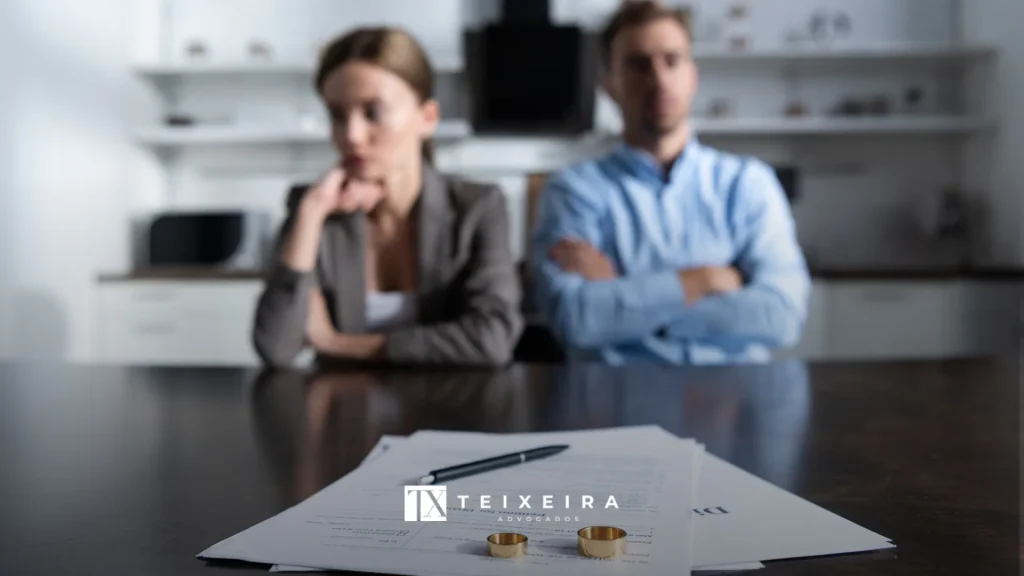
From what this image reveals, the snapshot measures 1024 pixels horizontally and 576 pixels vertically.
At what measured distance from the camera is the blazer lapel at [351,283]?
1401 mm

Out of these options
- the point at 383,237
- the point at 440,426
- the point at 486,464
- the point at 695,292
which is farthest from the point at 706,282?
the point at 486,464

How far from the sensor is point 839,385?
91cm

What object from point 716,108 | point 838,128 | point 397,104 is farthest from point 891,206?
point 397,104

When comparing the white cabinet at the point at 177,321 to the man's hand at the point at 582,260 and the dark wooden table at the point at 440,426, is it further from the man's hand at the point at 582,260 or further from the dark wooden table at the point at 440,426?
the dark wooden table at the point at 440,426

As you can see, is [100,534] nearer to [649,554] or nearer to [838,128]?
[649,554]

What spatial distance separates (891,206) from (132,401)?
12.1ft

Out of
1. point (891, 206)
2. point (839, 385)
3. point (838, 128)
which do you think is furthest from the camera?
point (891, 206)

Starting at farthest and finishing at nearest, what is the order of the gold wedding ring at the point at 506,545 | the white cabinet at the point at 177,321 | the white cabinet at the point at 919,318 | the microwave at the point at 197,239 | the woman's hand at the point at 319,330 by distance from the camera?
the microwave at the point at 197,239 < the white cabinet at the point at 177,321 < the white cabinet at the point at 919,318 < the woman's hand at the point at 319,330 < the gold wedding ring at the point at 506,545

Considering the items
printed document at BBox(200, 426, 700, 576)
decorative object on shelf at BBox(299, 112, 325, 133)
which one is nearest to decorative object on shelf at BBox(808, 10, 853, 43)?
decorative object on shelf at BBox(299, 112, 325, 133)

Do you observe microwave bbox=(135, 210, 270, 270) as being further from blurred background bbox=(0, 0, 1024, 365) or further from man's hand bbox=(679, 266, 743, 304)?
man's hand bbox=(679, 266, 743, 304)

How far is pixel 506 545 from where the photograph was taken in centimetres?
33

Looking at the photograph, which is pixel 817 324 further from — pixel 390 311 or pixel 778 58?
pixel 390 311

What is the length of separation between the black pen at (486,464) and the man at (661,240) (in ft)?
2.93

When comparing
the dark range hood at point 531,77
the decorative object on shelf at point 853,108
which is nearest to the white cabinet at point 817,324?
the decorative object on shelf at point 853,108
